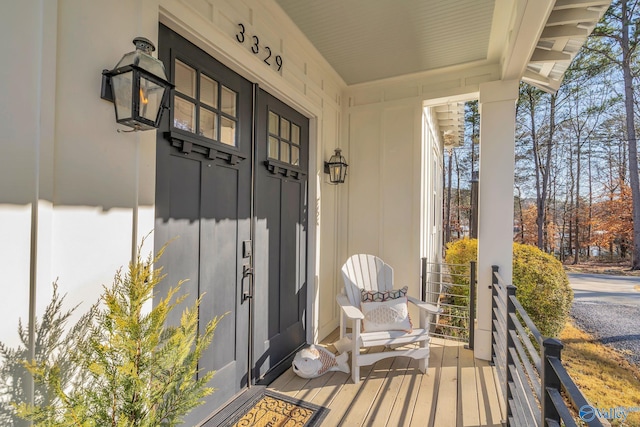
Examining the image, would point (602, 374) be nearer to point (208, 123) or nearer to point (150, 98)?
point (208, 123)

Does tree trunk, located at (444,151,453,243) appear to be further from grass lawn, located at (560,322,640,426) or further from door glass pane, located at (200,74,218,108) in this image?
door glass pane, located at (200,74,218,108)

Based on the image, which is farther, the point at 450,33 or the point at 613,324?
the point at 613,324

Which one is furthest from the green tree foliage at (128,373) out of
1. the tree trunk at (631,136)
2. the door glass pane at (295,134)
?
the tree trunk at (631,136)

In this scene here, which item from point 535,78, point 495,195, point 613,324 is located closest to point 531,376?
point 495,195

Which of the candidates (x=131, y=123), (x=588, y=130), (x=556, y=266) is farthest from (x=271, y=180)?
(x=588, y=130)

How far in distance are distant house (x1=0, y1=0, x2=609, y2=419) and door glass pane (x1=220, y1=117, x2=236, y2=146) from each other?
1 cm

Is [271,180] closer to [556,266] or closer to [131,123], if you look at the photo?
[131,123]

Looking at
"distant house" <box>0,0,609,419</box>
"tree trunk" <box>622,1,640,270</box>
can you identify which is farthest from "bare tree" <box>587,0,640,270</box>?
"distant house" <box>0,0,609,419</box>

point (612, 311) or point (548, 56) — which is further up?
point (548, 56)

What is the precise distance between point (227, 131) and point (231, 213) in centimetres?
60

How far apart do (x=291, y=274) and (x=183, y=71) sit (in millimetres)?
1892

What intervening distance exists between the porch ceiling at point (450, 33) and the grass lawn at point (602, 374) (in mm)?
3148

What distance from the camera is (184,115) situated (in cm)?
177

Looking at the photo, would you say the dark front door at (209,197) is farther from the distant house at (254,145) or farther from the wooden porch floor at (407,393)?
the wooden porch floor at (407,393)
